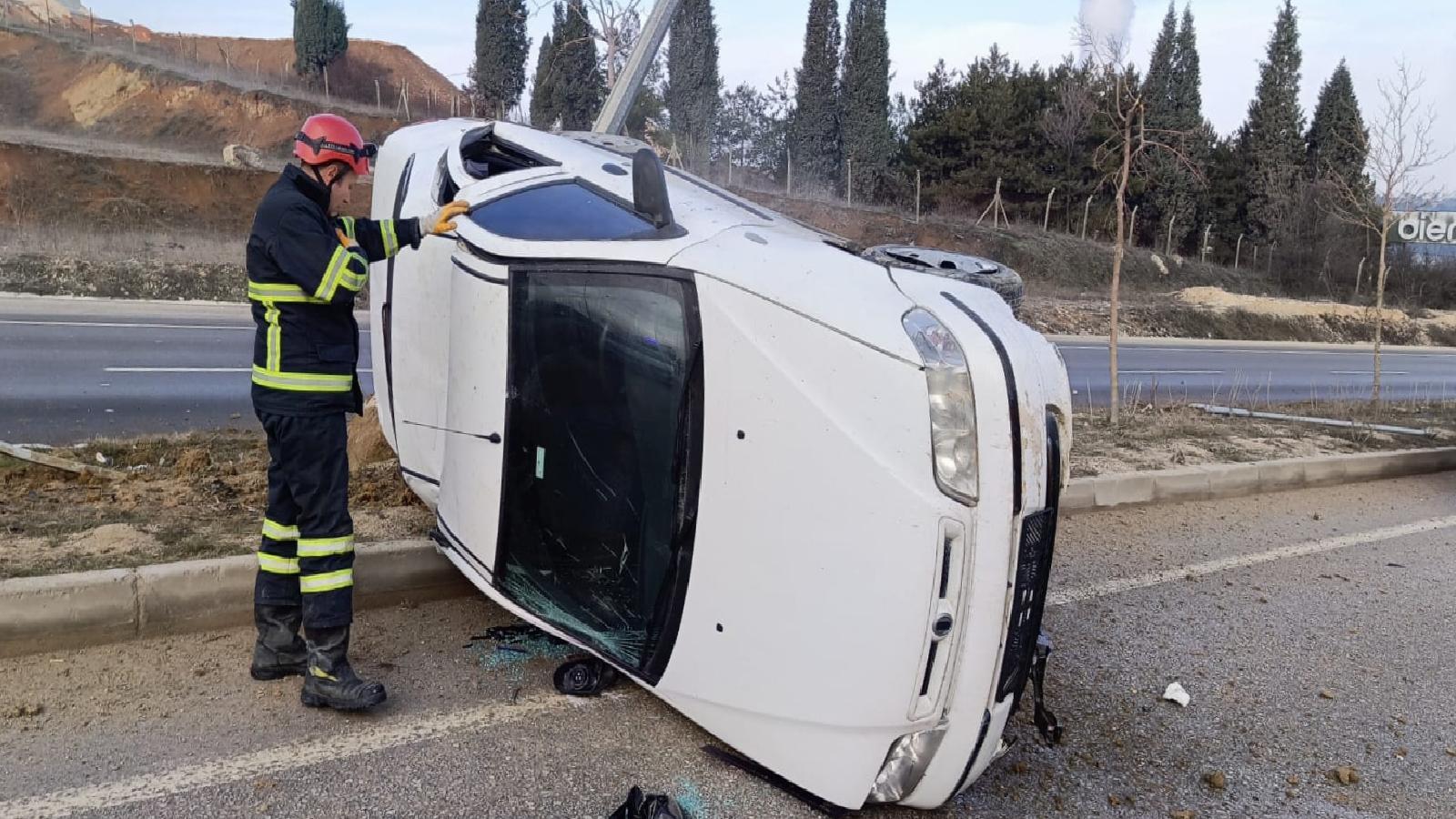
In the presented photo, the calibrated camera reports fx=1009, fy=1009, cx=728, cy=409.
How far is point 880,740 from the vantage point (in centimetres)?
259

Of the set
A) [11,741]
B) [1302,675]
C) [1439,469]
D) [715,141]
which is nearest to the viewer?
[11,741]

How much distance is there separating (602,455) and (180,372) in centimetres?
828

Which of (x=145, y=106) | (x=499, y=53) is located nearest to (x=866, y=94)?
(x=499, y=53)

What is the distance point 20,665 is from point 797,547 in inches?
102

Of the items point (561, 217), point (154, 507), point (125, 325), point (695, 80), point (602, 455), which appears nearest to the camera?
point (602, 455)

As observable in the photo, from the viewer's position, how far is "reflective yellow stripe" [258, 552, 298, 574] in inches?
132

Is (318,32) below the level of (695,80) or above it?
above

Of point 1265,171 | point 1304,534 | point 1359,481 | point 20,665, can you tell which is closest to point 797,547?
point 20,665

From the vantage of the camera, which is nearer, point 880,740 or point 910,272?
point 880,740

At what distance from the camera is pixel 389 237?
3.35 meters

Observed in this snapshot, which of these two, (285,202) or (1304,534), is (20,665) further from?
(1304,534)

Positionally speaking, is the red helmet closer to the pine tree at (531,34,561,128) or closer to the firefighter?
the firefighter

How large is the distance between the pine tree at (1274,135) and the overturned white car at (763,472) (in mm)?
47352

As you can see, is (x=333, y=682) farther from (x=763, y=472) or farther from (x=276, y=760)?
(x=763, y=472)
